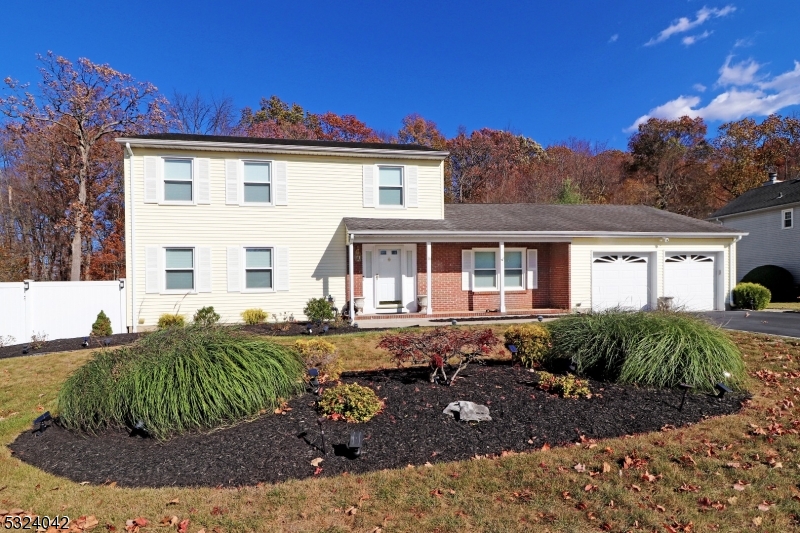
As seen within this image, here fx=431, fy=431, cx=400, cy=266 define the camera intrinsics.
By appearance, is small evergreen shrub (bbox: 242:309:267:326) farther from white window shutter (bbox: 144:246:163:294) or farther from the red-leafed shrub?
the red-leafed shrub

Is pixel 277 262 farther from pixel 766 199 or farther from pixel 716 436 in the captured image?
pixel 766 199

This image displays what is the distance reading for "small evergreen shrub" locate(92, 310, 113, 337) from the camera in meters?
11.4

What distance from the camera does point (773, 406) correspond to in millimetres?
5383


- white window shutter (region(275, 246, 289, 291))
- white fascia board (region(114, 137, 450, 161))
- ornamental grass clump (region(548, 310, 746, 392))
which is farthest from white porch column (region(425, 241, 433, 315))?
ornamental grass clump (region(548, 310, 746, 392))

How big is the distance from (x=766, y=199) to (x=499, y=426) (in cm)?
2590

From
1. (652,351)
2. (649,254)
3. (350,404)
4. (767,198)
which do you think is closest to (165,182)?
(350,404)

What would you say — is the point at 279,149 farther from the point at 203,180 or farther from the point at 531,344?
the point at 531,344

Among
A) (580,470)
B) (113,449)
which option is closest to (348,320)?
(113,449)

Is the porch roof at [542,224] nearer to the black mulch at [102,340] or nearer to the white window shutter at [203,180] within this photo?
the black mulch at [102,340]

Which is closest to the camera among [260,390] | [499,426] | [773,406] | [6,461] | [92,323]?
[6,461]

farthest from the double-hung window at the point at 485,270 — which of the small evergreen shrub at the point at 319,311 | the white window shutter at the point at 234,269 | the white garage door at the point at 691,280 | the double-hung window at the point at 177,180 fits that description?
the double-hung window at the point at 177,180

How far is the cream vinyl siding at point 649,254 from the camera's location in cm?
1446

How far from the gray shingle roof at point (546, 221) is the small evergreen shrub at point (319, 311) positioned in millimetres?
2346

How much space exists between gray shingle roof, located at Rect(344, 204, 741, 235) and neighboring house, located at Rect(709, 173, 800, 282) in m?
8.20
